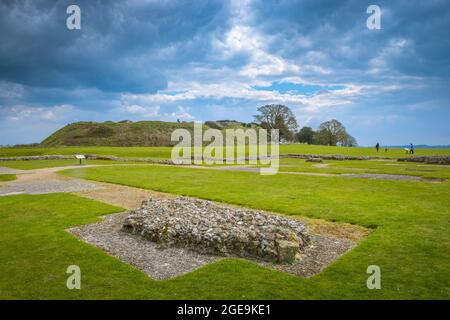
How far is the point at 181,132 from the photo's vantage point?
135 m

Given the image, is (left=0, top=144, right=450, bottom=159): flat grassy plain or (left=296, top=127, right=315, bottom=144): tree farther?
(left=296, top=127, right=315, bottom=144): tree

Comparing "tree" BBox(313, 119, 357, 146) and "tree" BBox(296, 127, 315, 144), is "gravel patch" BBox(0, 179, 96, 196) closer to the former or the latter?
"tree" BBox(313, 119, 357, 146)

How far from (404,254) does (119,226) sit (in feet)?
34.4

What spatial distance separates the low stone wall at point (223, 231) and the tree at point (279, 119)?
96.0 m

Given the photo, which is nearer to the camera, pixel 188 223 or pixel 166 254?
pixel 166 254

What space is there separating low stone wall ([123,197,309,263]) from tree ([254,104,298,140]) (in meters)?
96.0

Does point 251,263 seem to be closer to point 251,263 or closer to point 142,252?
point 251,263

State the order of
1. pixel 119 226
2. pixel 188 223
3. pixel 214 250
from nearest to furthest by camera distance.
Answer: pixel 214 250, pixel 188 223, pixel 119 226

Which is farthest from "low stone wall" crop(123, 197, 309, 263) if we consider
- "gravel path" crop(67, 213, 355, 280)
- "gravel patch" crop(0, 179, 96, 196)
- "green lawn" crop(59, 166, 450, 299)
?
"gravel patch" crop(0, 179, 96, 196)

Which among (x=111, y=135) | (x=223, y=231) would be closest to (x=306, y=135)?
(x=111, y=135)

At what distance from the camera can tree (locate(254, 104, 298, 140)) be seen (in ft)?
347

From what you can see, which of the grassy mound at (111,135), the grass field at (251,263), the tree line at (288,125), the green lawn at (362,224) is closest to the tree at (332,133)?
the tree line at (288,125)
